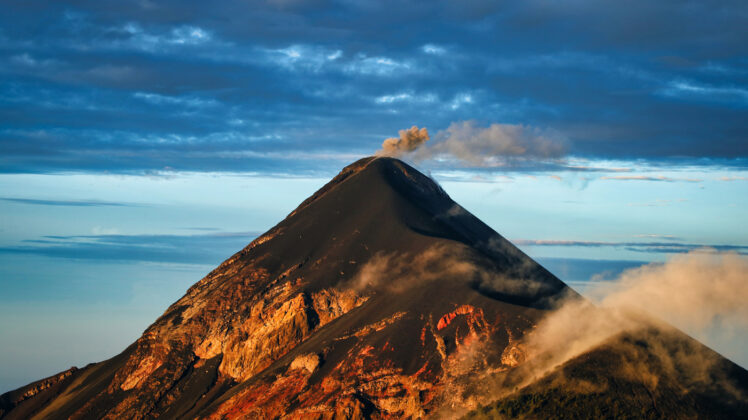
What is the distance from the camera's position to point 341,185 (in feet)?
640

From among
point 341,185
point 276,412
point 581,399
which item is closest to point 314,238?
point 341,185

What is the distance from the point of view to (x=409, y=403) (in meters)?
107

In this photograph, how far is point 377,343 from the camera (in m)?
120

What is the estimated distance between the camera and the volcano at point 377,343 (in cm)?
10100

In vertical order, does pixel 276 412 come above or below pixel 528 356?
below

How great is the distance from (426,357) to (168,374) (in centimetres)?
6146

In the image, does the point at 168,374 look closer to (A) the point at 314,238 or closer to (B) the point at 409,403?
(A) the point at 314,238

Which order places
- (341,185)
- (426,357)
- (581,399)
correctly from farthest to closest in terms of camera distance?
(341,185) → (426,357) → (581,399)

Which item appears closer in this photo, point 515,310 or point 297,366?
point 515,310

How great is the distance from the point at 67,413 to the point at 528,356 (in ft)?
332

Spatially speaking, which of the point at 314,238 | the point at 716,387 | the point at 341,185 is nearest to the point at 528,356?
the point at 716,387

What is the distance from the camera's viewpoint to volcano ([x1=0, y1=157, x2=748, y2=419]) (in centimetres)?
10100

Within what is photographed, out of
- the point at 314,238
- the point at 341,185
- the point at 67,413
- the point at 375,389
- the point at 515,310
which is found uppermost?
the point at 341,185

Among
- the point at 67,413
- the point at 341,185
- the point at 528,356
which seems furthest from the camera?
the point at 341,185
